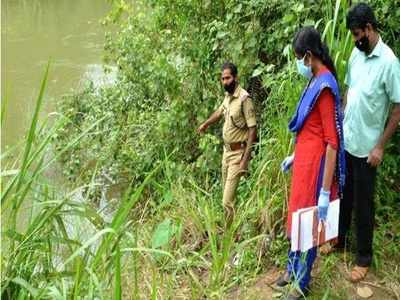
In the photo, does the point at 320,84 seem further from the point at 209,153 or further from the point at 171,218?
the point at 209,153

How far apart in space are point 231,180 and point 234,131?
1.09 feet

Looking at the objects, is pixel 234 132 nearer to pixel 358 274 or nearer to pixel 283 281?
pixel 283 281

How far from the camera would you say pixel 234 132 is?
409 cm

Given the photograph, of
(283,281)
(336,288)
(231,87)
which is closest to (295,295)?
(283,281)

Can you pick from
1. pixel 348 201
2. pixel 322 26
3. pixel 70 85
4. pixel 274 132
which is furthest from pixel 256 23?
pixel 70 85

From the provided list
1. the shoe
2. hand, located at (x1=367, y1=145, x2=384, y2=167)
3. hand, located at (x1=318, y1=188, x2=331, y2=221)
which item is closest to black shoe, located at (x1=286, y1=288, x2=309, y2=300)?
the shoe

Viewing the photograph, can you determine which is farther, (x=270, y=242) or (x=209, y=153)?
(x=209, y=153)

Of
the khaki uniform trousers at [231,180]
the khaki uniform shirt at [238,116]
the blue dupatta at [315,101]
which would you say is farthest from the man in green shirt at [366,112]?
the khaki uniform trousers at [231,180]

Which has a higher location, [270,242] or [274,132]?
[274,132]

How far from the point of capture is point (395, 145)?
367 cm

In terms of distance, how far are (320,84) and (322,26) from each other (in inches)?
56.7

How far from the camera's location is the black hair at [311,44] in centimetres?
277

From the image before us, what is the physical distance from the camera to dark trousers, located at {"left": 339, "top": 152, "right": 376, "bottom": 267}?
307 centimetres

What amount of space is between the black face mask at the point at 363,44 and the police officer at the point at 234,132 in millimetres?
1150
